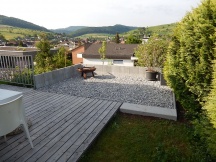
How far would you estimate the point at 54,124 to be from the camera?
12.1 feet

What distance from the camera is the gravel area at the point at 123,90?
5.43m

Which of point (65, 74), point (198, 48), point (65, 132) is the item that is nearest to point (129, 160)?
point (65, 132)

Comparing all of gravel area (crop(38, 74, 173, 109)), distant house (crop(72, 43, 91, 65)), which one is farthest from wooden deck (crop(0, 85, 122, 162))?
distant house (crop(72, 43, 91, 65))

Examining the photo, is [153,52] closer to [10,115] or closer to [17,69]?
[17,69]

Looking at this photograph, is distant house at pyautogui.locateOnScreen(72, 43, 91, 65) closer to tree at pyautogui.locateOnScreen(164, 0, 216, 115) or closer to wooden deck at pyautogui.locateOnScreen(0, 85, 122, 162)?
wooden deck at pyautogui.locateOnScreen(0, 85, 122, 162)

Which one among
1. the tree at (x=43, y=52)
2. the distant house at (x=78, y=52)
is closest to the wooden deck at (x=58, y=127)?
the tree at (x=43, y=52)

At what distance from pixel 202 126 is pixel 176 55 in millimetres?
2227

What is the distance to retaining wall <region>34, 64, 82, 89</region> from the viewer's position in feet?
21.1

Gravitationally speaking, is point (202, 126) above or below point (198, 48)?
below

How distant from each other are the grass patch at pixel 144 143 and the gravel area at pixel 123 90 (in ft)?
3.92

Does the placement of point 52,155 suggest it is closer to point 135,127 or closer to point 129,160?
point 129,160

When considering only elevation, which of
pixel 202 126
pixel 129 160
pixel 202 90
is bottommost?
pixel 129 160

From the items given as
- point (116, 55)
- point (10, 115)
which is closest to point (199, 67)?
point (10, 115)

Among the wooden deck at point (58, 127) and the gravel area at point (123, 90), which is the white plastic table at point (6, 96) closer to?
the wooden deck at point (58, 127)
